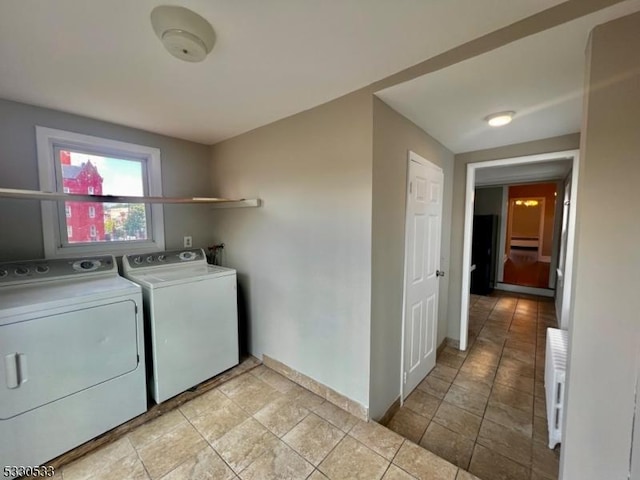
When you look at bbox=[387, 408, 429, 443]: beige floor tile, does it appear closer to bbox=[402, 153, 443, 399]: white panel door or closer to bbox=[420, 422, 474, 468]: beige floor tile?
bbox=[420, 422, 474, 468]: beige floor tile

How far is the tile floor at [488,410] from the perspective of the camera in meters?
1.59

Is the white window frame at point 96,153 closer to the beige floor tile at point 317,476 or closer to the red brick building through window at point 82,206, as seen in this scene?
the red brick building through window at point 82,206

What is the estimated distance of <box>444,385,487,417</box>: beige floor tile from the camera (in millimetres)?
2029

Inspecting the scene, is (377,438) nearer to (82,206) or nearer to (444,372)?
(444,372)

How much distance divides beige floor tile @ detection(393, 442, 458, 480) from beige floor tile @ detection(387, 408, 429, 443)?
0.81 ft

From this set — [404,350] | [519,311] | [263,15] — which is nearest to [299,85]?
[263,15]

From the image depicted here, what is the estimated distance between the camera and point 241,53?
130 cm

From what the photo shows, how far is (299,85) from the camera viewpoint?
63.2 inches

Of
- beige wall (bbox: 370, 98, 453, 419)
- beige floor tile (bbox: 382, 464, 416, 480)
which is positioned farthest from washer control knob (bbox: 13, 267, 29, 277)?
beige floor tile (bbox: 382, 464, 416, 480)

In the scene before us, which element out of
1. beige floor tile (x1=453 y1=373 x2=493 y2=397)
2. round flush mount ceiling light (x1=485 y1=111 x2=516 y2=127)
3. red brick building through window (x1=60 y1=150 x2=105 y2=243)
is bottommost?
beige floor tile (x1=453 y1=373 x2=493 y2=397)

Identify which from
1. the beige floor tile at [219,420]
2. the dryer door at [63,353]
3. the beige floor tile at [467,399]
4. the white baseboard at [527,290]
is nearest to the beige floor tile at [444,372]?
the beige floor tile at [467,399]

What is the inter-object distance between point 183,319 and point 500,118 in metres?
2.80

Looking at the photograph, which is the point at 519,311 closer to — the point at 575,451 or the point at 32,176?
the point at 575,451

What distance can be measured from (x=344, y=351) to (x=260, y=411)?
0.75 meters
